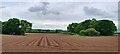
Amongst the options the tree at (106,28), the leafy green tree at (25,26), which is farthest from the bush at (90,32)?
the leafy green tree at (25,26)

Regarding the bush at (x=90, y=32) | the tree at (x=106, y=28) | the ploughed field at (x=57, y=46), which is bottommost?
the ploughed field at (x=57, y=46)

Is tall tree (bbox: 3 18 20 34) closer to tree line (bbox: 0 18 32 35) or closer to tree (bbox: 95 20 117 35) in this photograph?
tree line (bbox: 0 18 32 35)

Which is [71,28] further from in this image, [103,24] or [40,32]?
[103,24]

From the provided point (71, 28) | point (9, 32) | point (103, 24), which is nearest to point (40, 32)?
point (71, 28)

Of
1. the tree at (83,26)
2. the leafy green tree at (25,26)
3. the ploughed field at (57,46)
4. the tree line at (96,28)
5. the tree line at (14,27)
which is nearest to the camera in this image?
the ploughed field at (57,46)

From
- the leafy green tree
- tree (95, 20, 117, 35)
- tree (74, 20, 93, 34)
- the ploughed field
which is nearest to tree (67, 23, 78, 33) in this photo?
tree (74, 20, 93, 34)

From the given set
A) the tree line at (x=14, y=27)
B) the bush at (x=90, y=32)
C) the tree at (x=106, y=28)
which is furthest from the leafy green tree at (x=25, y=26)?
the tree at (x=106, y=28)

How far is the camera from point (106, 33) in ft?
179

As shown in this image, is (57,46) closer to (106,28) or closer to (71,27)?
(106,28)

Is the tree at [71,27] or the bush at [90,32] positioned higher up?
the tree at [71,27]

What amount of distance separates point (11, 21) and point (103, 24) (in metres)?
18.6

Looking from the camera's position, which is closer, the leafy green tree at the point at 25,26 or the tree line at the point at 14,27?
the leafy green tree at the point at 25,26

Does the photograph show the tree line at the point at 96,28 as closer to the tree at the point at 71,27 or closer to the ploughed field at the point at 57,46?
the tree at the point at 71,27

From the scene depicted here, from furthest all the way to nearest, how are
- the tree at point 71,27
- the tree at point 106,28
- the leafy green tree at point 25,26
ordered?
the tree at point 71,27
the tree at point 106,28
the leafy green tree at point 25,26
